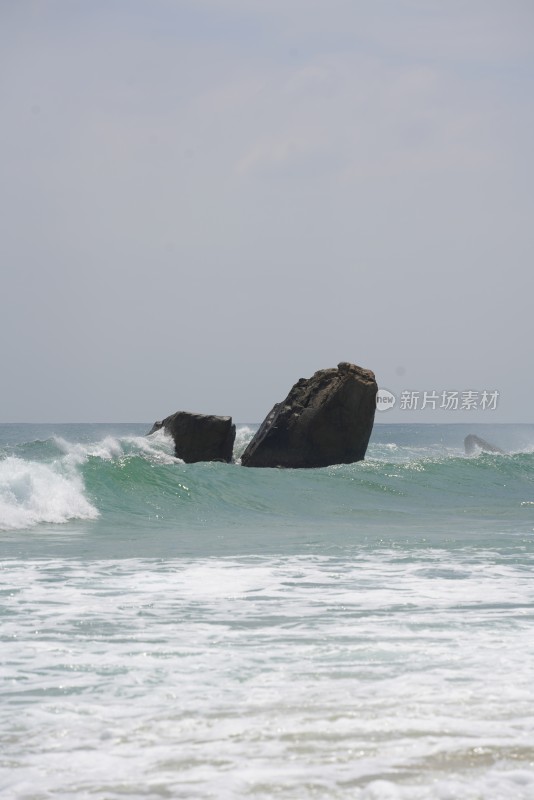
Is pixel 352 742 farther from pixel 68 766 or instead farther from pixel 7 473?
pixel 7 473

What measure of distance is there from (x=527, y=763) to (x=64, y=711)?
2081mm

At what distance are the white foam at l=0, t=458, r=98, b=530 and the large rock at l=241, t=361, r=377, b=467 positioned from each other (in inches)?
295

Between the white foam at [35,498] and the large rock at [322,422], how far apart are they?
7.49 meters

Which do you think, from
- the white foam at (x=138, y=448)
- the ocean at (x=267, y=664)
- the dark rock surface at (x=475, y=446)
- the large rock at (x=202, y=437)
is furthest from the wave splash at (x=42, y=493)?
the dark rock surface at (x=475, y=446)

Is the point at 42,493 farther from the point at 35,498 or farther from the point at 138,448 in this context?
the point at 138,448

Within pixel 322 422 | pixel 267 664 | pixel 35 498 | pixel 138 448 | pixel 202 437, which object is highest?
pixel 322 422

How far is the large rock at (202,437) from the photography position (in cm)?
2486

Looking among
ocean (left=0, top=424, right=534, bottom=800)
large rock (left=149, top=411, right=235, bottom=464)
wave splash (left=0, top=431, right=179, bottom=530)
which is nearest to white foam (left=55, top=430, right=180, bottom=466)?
large rock (left=149, top=411, right=235, bottom=464)

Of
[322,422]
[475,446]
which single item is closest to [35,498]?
[322,422]

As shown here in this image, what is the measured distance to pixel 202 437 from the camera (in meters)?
25.0

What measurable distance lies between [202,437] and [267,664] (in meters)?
19.9

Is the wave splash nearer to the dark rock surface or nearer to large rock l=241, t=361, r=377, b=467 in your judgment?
large rock l=241, t=361, r=377, b=467

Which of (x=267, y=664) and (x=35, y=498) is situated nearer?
(x=267, y=664)

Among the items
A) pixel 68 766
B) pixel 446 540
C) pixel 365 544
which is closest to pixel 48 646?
pixel 68 766
